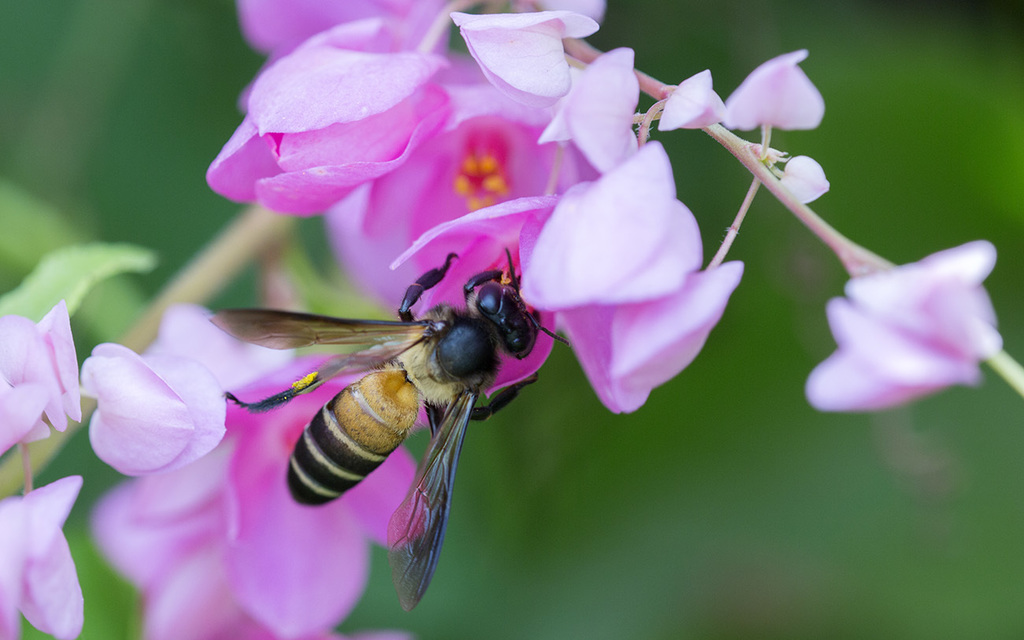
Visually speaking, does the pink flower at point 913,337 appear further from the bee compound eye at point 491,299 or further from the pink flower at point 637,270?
the bee compound eye at point 491,299

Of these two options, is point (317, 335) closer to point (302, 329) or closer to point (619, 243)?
point (302, 329)

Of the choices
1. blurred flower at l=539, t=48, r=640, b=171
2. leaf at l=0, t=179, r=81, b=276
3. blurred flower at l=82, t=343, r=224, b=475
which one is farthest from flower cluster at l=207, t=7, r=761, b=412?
leaf at l=0, t=179, r=81, b=276

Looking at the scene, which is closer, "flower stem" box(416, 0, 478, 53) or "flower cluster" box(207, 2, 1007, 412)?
"flower cluster" box(207, 2, 1007, 412)

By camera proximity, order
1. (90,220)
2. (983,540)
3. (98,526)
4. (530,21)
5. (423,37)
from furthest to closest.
Answer: (90,220) < (983,540) < (98,526) < (423,37) < (530,21)

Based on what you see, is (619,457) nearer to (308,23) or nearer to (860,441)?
(860,441)

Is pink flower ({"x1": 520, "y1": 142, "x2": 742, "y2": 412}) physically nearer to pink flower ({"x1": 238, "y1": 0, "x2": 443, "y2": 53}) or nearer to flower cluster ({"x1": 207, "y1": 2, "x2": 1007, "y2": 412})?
flower cluster ({"x1": 207, "y1": 2, "x2": 1007, "y2": 412})

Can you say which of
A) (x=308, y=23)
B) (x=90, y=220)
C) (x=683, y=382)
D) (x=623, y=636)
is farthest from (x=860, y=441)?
(x=90, y=220)
